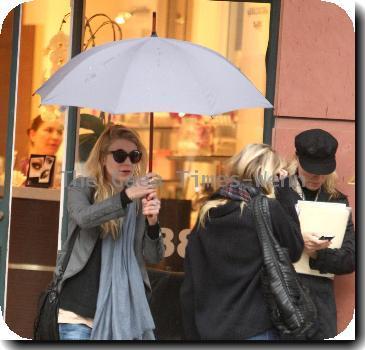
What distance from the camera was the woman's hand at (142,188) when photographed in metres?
4.53

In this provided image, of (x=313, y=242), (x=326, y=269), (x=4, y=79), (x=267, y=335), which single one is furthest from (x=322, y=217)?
(x=4, y=79)

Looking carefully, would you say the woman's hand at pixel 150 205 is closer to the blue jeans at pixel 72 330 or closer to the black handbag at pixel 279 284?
the black handbag at pixel 279 284

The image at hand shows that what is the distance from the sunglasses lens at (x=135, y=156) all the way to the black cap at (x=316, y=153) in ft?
3.18

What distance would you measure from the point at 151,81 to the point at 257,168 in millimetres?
711

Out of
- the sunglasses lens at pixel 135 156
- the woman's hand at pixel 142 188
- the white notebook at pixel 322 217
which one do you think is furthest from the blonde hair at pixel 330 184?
Result: the woman's hand at pixel 142 188

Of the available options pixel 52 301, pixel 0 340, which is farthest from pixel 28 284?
pixel 52 301

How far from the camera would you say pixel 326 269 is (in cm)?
509

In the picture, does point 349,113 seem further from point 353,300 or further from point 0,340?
point 0,340

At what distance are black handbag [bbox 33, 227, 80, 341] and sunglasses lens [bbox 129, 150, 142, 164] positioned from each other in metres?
0.45

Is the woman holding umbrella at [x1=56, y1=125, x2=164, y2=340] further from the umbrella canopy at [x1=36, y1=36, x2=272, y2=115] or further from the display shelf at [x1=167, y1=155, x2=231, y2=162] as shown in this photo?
the display shelf at [x1=167, y1=155, x2=231, y2=162]

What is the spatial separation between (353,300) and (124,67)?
235 centimetres

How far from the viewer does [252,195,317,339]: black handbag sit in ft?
15.2

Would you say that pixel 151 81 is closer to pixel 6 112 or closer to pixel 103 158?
pixel 103 158

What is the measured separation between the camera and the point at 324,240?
4.98 meters
